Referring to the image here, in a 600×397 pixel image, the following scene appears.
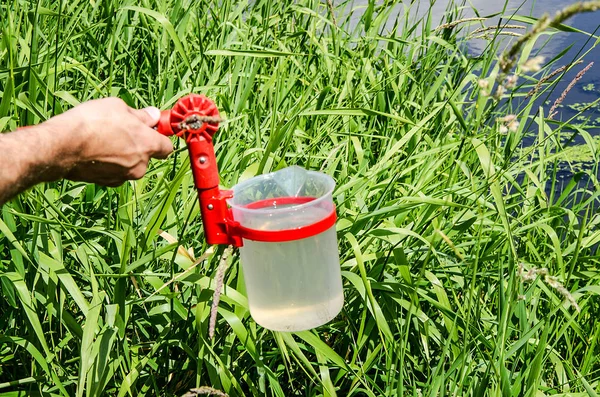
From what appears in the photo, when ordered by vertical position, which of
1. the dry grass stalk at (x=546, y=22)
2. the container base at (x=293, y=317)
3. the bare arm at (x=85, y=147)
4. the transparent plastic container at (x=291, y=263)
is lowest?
the container base at (x=293, y=317)

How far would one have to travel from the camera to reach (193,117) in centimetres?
130

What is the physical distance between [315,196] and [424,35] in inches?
53.7

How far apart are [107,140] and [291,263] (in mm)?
374

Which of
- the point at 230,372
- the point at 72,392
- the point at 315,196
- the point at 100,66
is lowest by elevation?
the point at 72,392

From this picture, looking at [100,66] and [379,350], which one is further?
[100,66]

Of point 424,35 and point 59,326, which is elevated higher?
point 424,35

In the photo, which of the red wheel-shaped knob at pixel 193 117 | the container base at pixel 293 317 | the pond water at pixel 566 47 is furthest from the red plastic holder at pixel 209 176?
the pond water at pixel 566 47

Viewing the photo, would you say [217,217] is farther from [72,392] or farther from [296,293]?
[72,392]

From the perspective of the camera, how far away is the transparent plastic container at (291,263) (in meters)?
1.36

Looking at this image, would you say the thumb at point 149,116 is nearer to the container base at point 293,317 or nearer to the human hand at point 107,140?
the human hand at point 107,140

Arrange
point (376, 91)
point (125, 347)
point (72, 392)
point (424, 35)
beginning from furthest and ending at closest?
1. point (424, 35)
2. point (376, 91)
3. point (72, 392)
4. point (125, 347)

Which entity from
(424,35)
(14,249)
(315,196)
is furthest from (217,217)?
(424,35)

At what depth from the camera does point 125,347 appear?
1.60m

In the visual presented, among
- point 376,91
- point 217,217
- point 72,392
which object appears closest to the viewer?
point 217,217
